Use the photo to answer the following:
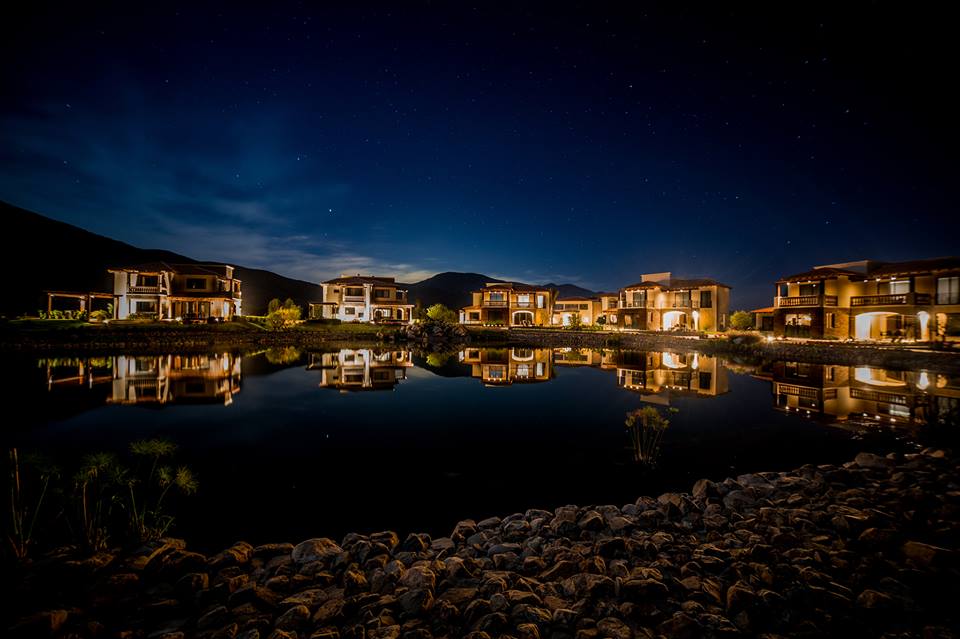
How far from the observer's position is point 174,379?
64.7ft

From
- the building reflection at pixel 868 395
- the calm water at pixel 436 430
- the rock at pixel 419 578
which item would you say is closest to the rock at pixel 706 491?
the calm water at pixel 436 430

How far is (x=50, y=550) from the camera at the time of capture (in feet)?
16.0

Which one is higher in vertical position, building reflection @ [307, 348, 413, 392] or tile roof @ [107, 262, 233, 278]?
tile roof @ [107, 262, 233, 278]

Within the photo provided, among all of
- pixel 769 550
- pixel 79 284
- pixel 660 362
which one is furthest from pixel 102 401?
pixel 79 284

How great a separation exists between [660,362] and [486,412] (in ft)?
58.6

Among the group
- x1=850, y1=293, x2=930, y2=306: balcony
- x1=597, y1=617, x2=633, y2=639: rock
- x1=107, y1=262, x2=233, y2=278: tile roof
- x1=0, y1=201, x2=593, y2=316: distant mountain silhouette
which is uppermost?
x1=0, y1=201, x2=593, y2=316: distant mountain silhouette

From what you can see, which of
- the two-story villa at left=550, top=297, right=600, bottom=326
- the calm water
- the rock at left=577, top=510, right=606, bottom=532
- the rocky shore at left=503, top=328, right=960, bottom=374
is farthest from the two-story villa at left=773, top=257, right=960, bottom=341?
the rock at left=577, top=510, right=606, bottom=532

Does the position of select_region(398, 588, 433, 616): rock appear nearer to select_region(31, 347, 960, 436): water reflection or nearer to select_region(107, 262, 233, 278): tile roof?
select_region(31, 347, 960, 436): water reflection

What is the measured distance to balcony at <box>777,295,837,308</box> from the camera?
32875 mm

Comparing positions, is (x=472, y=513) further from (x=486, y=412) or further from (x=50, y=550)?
(x=486, y=412)

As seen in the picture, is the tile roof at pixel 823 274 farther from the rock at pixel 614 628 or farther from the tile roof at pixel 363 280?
the tile roof at pixel 363 280

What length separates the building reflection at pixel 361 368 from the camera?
19.8m

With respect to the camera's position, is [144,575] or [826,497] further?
[826,497]

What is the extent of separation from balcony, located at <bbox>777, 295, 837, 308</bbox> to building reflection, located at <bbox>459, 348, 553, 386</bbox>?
21.8 m
